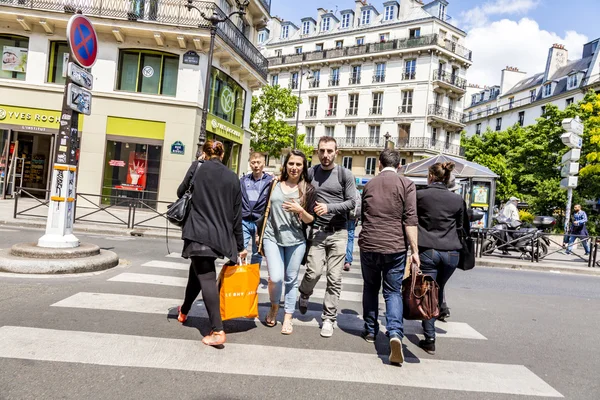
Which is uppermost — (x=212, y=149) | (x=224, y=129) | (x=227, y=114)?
(x=227, y=114)

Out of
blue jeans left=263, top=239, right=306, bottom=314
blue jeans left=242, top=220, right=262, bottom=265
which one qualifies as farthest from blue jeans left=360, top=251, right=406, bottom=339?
blue jeans left=242, top=220, right=262, bottom=265

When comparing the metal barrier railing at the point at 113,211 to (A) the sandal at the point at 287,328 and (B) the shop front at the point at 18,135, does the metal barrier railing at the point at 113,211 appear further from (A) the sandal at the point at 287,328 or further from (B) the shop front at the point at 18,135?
(A) the sandal at the point at 287,328

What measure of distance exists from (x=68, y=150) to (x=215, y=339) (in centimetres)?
444

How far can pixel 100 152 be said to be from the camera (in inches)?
705

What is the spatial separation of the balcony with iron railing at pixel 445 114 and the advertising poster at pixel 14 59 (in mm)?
32458

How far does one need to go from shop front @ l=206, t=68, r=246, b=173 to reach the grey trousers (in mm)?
15053

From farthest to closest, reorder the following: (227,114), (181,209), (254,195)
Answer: (227,114) → (254,195) → (181,209)

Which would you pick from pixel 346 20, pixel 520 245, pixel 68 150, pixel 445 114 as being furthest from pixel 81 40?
pixel 346 20

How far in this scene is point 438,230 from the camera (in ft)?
14.7

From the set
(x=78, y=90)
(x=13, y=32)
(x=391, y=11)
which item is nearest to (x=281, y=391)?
(x=78, y=90)

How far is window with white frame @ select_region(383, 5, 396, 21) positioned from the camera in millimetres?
46312

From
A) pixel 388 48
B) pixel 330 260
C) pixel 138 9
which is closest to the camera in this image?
pixel 330 260

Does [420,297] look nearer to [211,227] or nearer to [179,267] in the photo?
[211,227]

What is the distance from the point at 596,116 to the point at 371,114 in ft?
70.8
